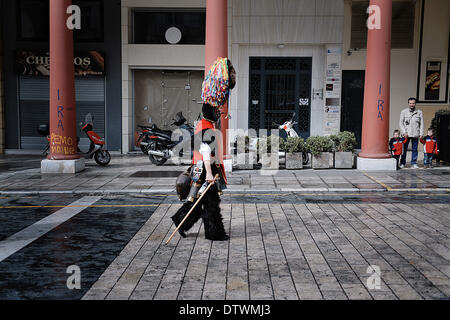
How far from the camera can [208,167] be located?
247 inches

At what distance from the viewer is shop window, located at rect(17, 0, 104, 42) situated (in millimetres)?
16656

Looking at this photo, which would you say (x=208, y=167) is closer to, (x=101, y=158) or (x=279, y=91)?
(x=101, y=158)

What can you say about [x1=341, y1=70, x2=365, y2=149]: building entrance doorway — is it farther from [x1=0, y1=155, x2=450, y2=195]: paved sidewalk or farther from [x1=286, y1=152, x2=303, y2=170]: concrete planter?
[x1=286, y1=152, x2=303, y2=170]: concrete planter

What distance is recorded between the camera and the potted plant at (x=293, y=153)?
12688 millimetres

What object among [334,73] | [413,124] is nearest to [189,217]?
[413,124]

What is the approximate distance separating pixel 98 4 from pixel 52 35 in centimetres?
499

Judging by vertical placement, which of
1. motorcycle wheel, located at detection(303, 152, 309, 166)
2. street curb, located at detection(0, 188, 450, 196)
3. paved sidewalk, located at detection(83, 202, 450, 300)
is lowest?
paved sidewalk, located at detection(83, 202, 450, 300)

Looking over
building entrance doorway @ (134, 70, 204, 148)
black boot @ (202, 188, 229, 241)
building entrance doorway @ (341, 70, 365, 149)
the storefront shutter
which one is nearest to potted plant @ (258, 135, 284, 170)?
building entrance doorway @ (134, 70, 204, 148)

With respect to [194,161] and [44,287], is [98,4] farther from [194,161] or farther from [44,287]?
[44,287]

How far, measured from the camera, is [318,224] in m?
7.41

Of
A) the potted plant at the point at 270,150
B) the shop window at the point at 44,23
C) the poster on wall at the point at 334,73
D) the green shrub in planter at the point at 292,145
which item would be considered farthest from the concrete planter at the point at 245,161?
the shop window at the point at 44,23

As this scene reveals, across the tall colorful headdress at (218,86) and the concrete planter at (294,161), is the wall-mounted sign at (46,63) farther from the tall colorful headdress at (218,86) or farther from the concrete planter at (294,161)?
the tall colorful headdress at (218,86)

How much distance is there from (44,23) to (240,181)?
10.2 meters

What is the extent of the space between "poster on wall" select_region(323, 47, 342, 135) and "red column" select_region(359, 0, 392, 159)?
3922 millimetres
